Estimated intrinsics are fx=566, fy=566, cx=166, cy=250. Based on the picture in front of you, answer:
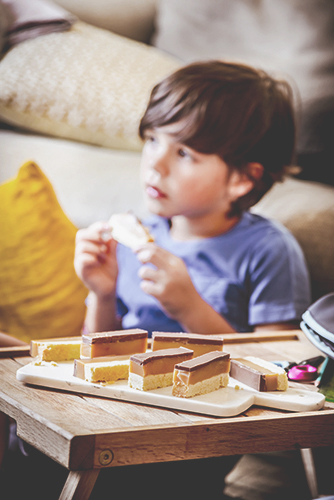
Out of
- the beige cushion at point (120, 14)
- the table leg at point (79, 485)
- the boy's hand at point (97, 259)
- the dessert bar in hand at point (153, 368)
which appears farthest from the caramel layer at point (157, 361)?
the beige cushion at point (120, 14)

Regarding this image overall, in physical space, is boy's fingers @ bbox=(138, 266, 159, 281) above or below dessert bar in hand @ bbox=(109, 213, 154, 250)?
below

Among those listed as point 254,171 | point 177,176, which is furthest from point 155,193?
point 254,171

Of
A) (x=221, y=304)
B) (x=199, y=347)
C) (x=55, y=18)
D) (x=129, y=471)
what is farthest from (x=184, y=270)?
(x=55, y=18)

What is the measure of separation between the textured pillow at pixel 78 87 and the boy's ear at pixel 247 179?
530 millimetres

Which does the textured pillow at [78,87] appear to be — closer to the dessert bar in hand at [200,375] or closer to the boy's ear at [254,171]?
the boy's ear at [254,171]

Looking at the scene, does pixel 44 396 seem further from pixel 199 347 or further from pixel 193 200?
pixel 193 200

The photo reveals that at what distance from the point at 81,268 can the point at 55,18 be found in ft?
3.11

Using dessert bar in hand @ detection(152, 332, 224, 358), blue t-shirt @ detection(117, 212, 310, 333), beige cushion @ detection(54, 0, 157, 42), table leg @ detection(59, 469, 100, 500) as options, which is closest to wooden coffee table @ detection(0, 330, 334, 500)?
table leg @ detection(59, 469, 100, 500)

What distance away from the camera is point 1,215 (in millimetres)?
1351

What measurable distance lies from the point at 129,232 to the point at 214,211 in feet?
0.75

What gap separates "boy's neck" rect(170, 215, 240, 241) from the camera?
1.33 m

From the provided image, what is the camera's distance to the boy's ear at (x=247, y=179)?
4.29 ft

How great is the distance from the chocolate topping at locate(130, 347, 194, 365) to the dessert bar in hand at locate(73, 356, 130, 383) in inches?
1.5

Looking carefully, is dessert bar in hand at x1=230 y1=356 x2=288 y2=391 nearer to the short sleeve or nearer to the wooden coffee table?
the wooden coffee table
